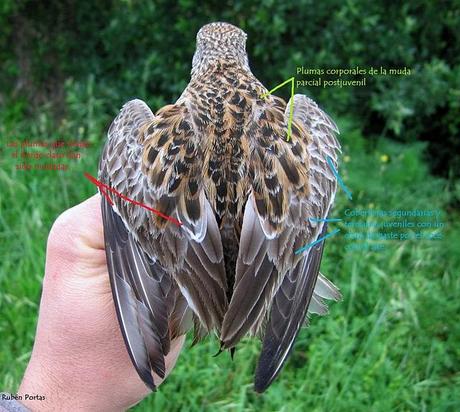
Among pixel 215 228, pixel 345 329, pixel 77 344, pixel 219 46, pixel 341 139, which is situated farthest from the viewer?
pixel 341 139

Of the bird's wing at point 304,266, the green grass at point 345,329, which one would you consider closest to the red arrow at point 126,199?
the bird's wing at point 304,266

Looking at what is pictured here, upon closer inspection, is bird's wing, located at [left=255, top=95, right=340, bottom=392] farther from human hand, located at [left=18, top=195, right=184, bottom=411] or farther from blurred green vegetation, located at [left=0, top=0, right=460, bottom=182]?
blurred green vegetation, located at [left=0, top=0, right=460, bottom=182]

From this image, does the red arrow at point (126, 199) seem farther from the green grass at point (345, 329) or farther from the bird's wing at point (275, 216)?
the green grass at point (345, 329)

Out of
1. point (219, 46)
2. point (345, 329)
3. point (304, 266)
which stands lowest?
point (345, 329)

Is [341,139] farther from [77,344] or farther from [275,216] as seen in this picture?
[77,344]

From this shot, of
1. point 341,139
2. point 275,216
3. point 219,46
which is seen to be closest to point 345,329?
point 275,216

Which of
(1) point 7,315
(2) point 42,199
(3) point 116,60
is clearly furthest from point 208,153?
(3) point 116,60

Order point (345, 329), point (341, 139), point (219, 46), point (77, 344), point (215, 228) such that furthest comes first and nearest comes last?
1. point (341, 139)
2. point (345, 329)
3. point (219, 46)
4. point (77, 344)
5. point (215, 228)
